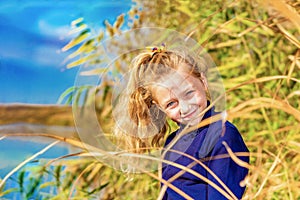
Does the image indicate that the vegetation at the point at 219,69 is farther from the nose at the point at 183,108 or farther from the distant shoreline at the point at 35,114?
the nose at the point at 183,108

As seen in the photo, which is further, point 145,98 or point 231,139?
point 145,98

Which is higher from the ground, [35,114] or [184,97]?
[35,114]

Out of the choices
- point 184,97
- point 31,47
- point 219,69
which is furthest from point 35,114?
point 184,97

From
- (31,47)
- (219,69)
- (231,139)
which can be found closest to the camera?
(231,139)

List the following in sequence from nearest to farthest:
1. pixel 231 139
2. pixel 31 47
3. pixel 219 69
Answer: pixel 231 139, pixel 31 47, pixel 219 69

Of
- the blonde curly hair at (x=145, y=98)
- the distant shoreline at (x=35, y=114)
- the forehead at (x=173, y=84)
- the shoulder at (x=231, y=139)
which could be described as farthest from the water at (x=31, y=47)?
the shoulder at (x=231, y=139)

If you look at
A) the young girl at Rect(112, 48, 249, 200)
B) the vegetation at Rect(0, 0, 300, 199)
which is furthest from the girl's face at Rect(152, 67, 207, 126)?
the vegetation at Rect(0, 0, 300, 199)

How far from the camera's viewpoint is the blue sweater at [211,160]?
3.10ft

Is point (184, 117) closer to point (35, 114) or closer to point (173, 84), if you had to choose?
point (173, 84)

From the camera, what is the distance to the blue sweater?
3.10ft

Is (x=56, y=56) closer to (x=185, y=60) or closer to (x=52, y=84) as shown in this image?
(x=52, y=84)

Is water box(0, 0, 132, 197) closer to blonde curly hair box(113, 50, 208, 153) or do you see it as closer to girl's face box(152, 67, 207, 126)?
blonde curly hair box(113, 50, 208, 153)

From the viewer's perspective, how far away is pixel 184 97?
100 cm

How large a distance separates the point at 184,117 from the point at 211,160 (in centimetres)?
9
